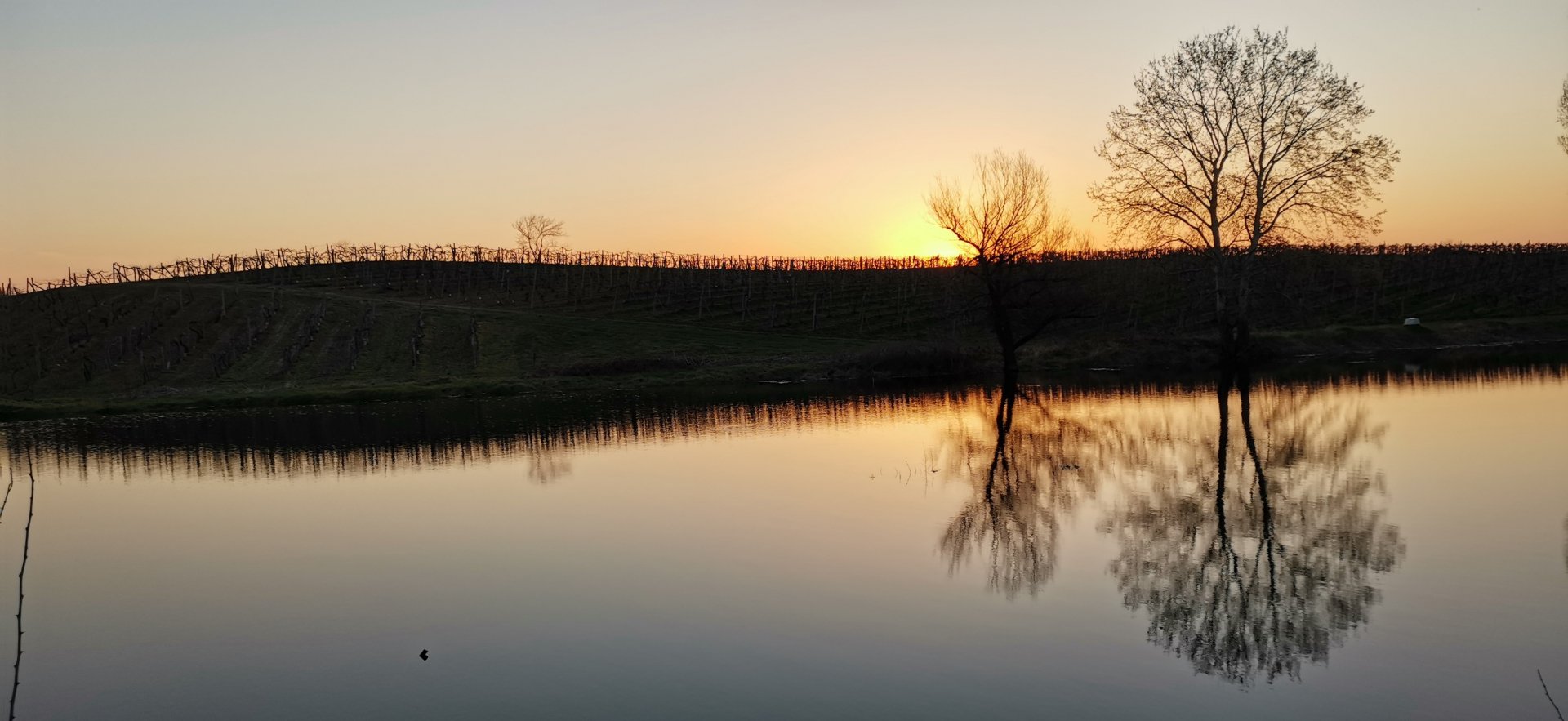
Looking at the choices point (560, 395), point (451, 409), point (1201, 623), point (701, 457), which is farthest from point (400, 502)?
point (560, 395)

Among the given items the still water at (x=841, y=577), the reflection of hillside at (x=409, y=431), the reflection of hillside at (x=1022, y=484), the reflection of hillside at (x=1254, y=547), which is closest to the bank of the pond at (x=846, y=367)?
the reflection of hillside at (x=409, y=431)

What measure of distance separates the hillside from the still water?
25.6 m

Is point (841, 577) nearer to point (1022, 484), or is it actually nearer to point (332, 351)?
point (1022, 484)

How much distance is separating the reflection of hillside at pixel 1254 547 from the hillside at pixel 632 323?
2940 cm

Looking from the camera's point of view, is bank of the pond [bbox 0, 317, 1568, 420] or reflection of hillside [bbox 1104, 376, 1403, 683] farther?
bank of the pond [bbox 0, 317, 1568, 420]

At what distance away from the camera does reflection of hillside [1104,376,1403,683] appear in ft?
36.5

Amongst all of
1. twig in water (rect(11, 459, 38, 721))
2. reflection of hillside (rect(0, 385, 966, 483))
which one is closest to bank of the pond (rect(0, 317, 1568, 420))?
reflection of hillside (rect(0, 385, 966, 483))

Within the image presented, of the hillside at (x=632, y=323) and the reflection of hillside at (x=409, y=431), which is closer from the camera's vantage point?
the reflection of hillside at (x=409, y=431)

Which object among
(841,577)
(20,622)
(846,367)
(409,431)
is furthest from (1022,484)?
(846,367)

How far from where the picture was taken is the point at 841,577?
14.3 meters

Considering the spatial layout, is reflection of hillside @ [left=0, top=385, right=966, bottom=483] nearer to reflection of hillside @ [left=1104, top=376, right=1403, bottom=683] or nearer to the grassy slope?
the grassy slope

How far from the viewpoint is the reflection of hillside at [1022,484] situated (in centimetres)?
1482

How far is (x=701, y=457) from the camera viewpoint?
2677cm

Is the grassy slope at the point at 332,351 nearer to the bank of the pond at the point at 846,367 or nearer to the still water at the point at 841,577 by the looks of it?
the bank of the pond at the point at 846,367
